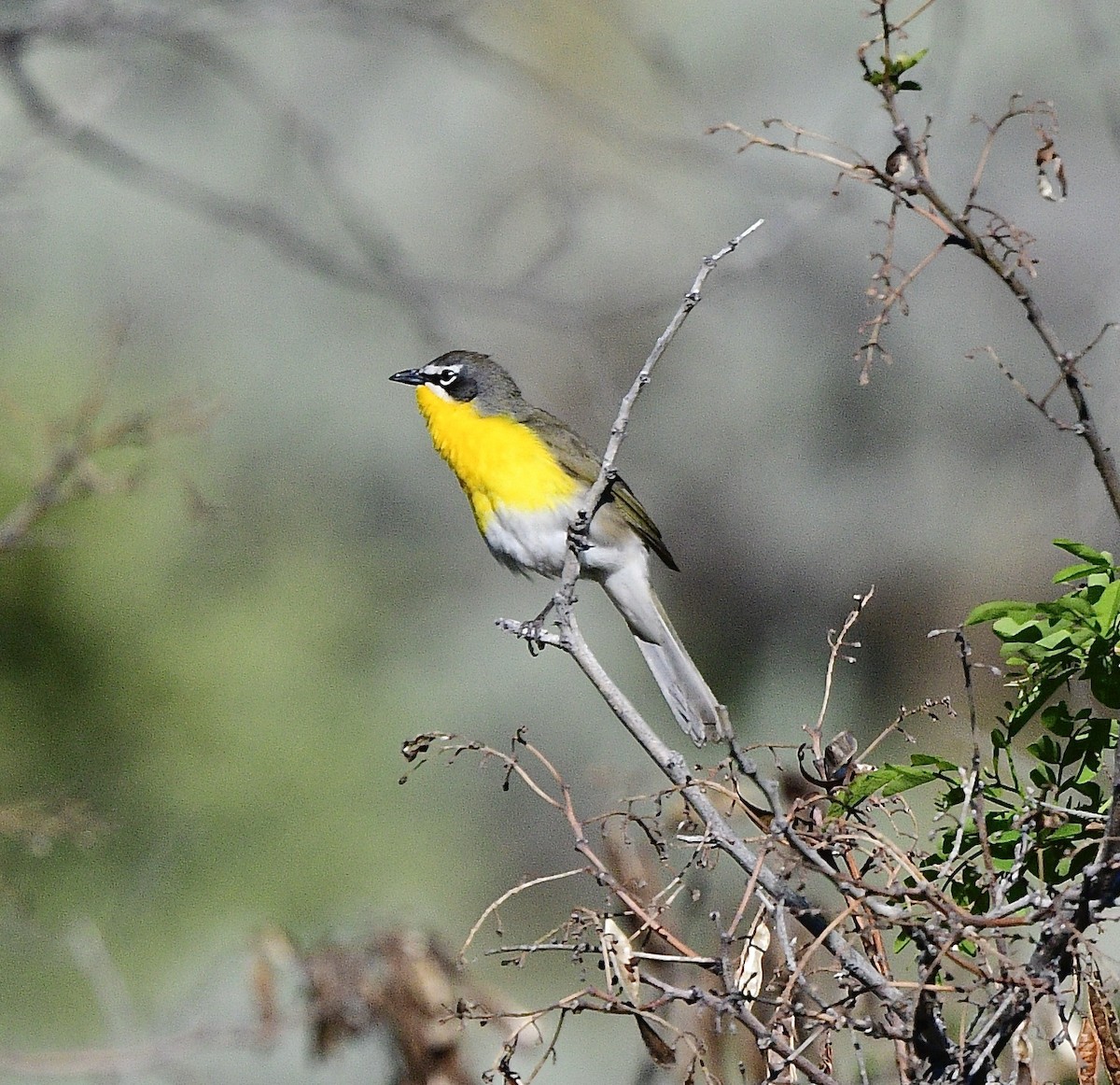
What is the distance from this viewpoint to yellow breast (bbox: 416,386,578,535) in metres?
3.41

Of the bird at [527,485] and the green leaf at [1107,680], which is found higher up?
the bird at [527,485]

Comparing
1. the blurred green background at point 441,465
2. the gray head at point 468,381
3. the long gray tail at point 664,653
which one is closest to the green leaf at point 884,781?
the long gray tail at point 664,653

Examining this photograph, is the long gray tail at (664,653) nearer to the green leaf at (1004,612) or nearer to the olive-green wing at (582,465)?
the olive-green wing at (582,465)

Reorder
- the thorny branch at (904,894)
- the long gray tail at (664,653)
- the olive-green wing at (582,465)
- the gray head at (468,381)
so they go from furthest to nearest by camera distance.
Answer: the gray head at (468,381)
the olive-green wing at (582,465)
the long gray tail at (664,653)
the thorny branch at (904,894)

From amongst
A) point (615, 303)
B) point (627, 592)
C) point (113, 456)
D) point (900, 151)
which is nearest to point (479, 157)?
point (615, 303)

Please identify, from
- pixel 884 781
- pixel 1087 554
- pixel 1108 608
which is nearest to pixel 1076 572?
pixel 1087 554

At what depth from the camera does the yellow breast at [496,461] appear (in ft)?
11.2

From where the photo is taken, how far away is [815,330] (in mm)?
7273

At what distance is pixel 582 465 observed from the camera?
11.6 feet

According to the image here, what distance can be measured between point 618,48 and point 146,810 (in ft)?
15.0

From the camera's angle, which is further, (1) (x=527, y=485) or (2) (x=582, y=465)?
(2) (x=582, y=465)

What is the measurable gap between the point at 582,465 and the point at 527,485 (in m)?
0.18

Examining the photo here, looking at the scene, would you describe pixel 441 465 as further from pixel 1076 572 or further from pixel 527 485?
pixel 1076 572

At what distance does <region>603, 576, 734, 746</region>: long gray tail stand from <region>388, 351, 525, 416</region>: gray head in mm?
507
